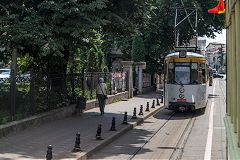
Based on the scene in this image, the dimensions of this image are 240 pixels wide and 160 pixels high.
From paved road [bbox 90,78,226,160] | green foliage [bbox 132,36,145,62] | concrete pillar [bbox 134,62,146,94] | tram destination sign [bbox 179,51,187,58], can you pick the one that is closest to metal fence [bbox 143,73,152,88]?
concrete pillar [bbox 134,62,146,94]

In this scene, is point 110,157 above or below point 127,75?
below

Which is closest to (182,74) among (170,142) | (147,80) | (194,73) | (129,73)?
(194,73)

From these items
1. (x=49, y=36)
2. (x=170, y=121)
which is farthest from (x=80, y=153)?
(x=170, y=121)

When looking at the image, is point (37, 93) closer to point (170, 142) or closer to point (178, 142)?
point (170, 142)

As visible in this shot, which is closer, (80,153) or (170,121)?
(80,153)

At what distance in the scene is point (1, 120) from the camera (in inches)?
416

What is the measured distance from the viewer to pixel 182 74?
17766 mm

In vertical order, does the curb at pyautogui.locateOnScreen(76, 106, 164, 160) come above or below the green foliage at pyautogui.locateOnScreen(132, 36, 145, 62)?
below

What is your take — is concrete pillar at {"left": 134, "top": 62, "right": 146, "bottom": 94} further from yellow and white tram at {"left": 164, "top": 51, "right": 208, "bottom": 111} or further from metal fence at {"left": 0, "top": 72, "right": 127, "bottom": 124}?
yellow and white tram at {"left": 164, "top": 51, "right": 208, "bottom": 111}

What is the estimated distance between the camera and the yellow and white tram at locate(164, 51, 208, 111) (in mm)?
17562

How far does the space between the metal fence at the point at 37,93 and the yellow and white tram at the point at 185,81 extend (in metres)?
4.67

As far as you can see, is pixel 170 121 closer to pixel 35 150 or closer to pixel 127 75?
pixel 35 150

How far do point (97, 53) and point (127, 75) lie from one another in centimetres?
307

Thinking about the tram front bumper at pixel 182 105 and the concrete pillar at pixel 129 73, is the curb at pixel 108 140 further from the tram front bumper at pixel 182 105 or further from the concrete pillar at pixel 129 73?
the concrete pillar at pixel 129 73
